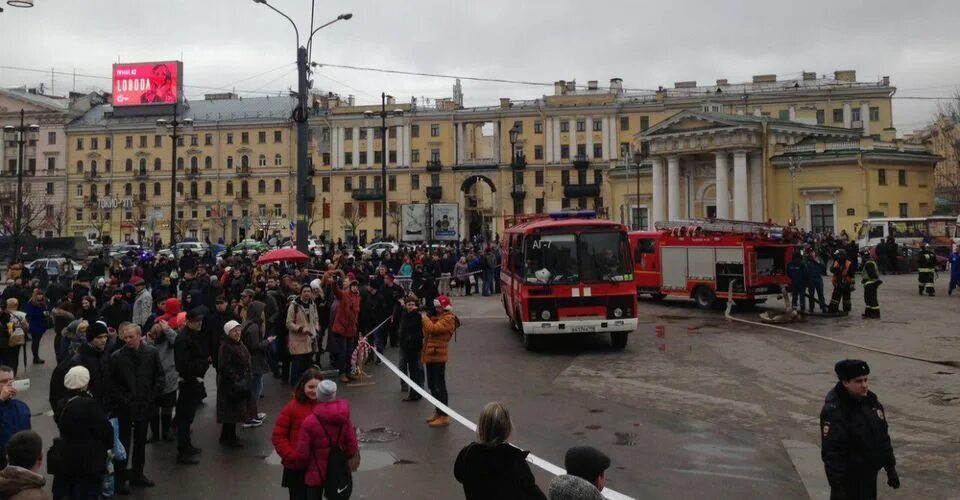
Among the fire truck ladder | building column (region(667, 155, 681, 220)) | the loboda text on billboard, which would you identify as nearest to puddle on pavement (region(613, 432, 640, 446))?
the fire truck ladder

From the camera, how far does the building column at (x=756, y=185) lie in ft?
188

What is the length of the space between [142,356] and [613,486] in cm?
520

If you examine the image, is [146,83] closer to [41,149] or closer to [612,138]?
[41,149]

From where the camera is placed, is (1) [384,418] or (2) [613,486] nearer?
(2) [613,486]

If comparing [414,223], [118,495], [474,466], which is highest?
[414,223]

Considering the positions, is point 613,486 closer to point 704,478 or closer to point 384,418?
point 704,478

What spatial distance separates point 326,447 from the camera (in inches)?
227

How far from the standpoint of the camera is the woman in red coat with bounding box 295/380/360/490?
5.76 m

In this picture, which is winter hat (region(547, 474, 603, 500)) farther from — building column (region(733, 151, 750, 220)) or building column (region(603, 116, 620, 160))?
building column (region(603, 116, 620, 160))

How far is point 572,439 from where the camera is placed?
31.4ft

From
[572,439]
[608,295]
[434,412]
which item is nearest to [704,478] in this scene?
[572,439]

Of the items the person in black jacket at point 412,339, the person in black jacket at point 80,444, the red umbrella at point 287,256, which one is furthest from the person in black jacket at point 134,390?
the red umbrella at point 287,256

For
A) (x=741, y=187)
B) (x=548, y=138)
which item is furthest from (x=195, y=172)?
(x=741, y=187)

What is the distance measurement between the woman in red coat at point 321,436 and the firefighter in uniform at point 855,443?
365cm
